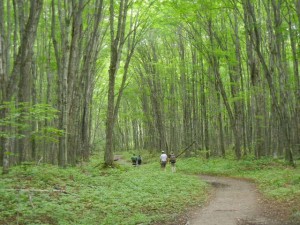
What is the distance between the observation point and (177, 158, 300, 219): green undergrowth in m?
9.49

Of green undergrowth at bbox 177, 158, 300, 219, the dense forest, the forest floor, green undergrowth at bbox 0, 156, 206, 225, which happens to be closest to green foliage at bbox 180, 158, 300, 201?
green undergrowth at bbox 177, 158, 300, 219

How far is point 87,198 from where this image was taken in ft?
28.9

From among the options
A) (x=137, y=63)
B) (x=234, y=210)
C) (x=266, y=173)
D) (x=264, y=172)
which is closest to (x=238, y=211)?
(x=234, y=210)

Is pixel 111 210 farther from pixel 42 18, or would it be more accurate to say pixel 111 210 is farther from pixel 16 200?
pixel 42 18

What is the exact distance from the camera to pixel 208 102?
103 feet

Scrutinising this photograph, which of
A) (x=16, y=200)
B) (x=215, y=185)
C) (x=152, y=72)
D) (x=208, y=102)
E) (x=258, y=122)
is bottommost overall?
(x=215, y=185)

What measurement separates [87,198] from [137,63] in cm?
2301

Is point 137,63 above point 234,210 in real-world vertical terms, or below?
above

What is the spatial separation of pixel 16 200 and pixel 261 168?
12689 mm

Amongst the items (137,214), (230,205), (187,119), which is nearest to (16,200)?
(137,214)

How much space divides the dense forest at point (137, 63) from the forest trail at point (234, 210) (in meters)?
4.55

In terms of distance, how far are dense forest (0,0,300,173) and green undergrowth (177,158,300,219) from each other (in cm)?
132

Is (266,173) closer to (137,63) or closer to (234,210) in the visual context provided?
(234,210)

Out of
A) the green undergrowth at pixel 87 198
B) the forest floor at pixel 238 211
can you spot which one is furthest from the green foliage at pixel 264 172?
the green undergrowth at pixel 87 198
